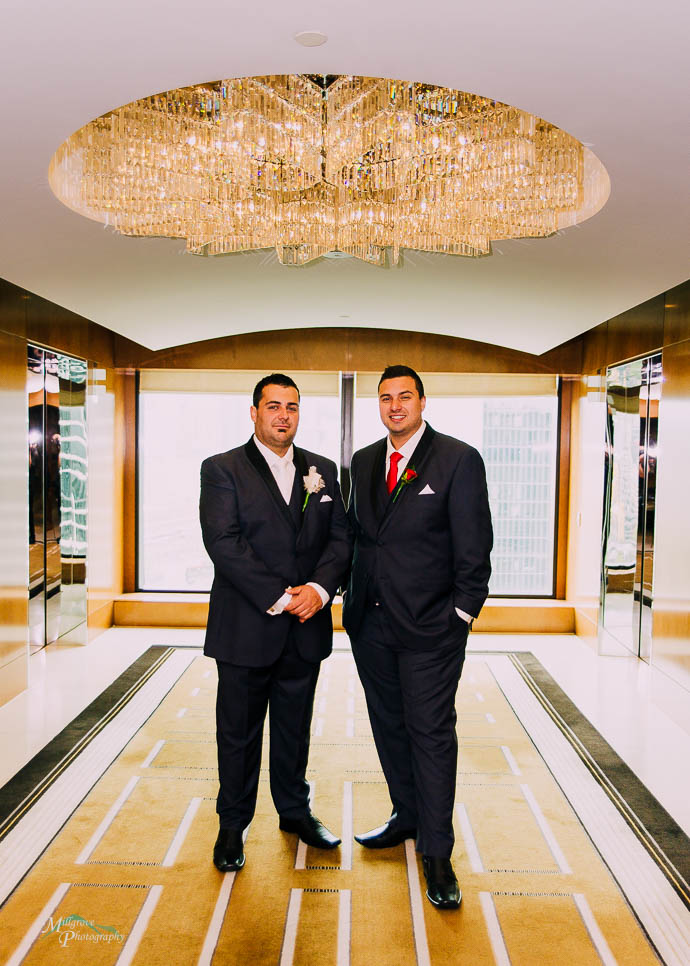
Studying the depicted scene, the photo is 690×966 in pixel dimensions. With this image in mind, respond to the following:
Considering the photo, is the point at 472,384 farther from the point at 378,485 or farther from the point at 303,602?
the point at 303,602

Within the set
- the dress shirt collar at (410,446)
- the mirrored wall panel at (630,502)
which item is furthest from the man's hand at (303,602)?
the mirrored wall panel at (630,502)

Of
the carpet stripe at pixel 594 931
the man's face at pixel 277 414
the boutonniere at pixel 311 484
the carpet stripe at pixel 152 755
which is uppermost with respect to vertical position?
the man's face at pixel 277 414

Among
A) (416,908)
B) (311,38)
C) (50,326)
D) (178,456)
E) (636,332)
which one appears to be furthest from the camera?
(178,456)

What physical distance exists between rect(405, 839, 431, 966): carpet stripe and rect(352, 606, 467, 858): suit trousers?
0.52 feet

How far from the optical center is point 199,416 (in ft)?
25.8

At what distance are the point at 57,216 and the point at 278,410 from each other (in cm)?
130

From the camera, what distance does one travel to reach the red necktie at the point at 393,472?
2965mm

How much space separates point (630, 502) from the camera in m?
6.11

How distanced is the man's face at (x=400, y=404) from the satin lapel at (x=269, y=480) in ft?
1.58

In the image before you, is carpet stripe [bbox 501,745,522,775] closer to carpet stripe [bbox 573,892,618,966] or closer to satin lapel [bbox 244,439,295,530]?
carpet stripe [bbox 573,892,618,966]

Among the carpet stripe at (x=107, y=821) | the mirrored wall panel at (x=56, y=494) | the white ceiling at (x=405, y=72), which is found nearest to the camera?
the white ceiling at (x=405, y=72)

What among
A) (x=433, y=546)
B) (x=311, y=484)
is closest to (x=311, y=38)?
(x=311, y=484)

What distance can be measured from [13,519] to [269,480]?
2.71 meters

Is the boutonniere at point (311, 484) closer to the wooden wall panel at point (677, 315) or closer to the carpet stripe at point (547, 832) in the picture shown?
the carpet stripe at point (547, 832)
